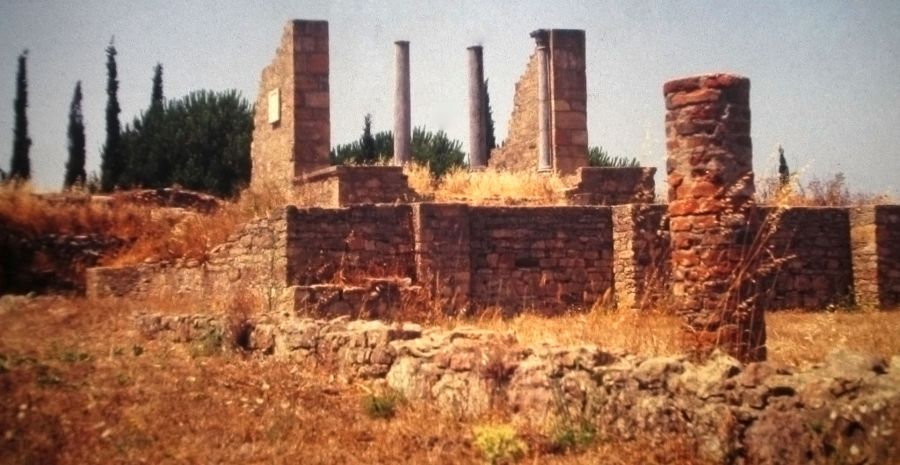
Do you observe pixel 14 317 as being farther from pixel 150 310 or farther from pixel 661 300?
pixel 661 300

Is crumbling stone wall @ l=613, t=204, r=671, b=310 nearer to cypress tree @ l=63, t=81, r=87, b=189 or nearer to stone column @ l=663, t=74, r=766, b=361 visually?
stone column @ l=663, t=74, r=766, b=361

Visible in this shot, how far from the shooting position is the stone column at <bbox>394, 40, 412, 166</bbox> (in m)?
24.0

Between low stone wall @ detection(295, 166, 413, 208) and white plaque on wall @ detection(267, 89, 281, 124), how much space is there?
349 centimetres

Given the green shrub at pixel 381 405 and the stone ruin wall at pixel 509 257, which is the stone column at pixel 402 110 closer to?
the stone ruin wall at pixel 509 257

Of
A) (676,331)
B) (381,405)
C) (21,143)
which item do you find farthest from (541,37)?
(381,405)

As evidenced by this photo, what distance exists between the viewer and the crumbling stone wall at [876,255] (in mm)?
16812

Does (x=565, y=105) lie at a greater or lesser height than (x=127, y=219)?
greater

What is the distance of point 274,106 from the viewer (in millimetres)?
21281

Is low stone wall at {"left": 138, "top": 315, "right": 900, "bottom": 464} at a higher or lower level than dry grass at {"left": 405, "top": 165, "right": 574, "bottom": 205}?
lower

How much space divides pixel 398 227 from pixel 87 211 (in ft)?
25.9

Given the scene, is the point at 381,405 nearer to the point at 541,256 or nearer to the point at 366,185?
the point at 541,256

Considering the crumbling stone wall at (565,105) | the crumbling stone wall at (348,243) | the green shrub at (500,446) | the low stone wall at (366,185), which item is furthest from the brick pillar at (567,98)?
the green shrub at (500,446)

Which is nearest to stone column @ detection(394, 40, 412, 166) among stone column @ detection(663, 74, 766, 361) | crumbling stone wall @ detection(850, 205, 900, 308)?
crumbling stone wall @ detection(850, 205, 900, 308)

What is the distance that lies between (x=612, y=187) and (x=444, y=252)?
166 inches
